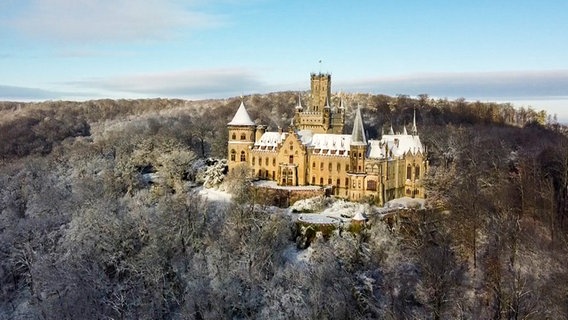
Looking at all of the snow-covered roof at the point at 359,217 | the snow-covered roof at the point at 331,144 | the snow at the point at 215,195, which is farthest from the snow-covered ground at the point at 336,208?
the snow at the point at 215,195

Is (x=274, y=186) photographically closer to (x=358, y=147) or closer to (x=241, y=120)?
(x=358, y=147)

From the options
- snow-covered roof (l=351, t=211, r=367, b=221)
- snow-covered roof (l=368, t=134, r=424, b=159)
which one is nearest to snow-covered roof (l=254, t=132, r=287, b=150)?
snow-covered roof (l=368, t=134, r=424, b=159)

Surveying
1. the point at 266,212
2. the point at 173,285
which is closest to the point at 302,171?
the point at 266,212

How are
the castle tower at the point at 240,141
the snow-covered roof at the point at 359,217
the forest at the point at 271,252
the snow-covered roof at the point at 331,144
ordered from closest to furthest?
the forest at the point at 271,252 → the snow-covered roof at the point at 359,217 → the snow-covered roof at the point at 331,144 → the castle tower at the point at 240,141

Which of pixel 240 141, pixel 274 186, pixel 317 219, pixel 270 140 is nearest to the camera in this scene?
pixel 317 219

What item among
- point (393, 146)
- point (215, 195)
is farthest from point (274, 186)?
point (393, 146)

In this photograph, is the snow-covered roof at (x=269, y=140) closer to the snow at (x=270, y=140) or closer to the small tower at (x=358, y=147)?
the snow at (x=270, y=140)

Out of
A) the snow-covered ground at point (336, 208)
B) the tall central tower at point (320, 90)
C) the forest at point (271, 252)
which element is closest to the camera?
the forest at point (271, 252)
